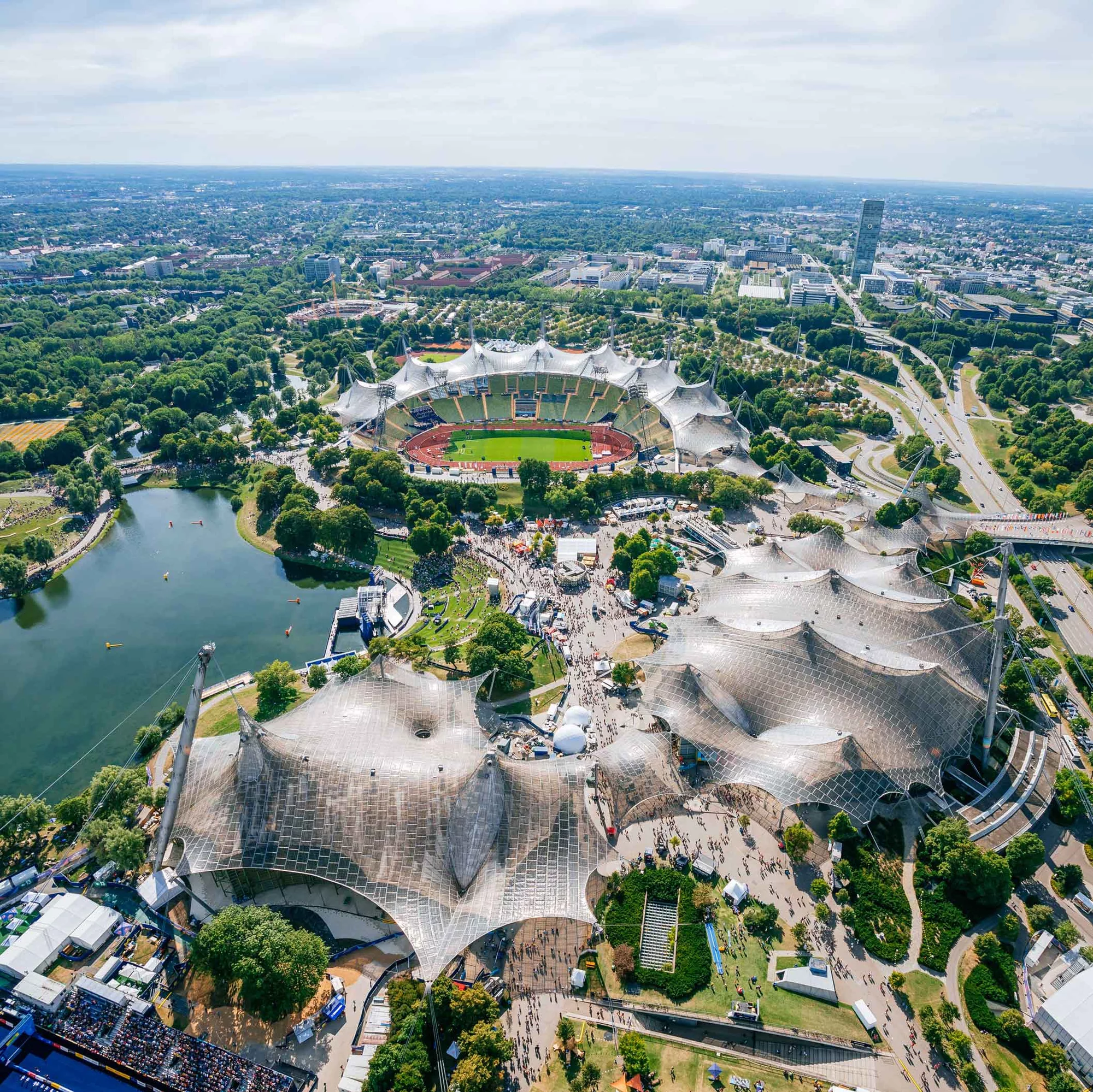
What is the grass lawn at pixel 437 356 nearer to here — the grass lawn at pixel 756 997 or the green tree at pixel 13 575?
the green tree at pixel 13 575

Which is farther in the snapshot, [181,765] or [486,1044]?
[181,765]

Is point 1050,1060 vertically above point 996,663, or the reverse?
point 996,663

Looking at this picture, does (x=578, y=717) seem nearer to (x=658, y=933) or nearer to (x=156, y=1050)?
(x=658, y=933)

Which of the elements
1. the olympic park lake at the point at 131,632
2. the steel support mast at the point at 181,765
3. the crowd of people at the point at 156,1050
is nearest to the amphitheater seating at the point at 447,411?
the olympic park lake at the point at 131,632

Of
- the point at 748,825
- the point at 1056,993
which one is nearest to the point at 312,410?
the point at 748,825

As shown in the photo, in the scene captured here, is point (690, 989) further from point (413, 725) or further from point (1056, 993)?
point (413, 725)

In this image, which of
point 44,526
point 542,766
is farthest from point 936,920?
point 44,526
